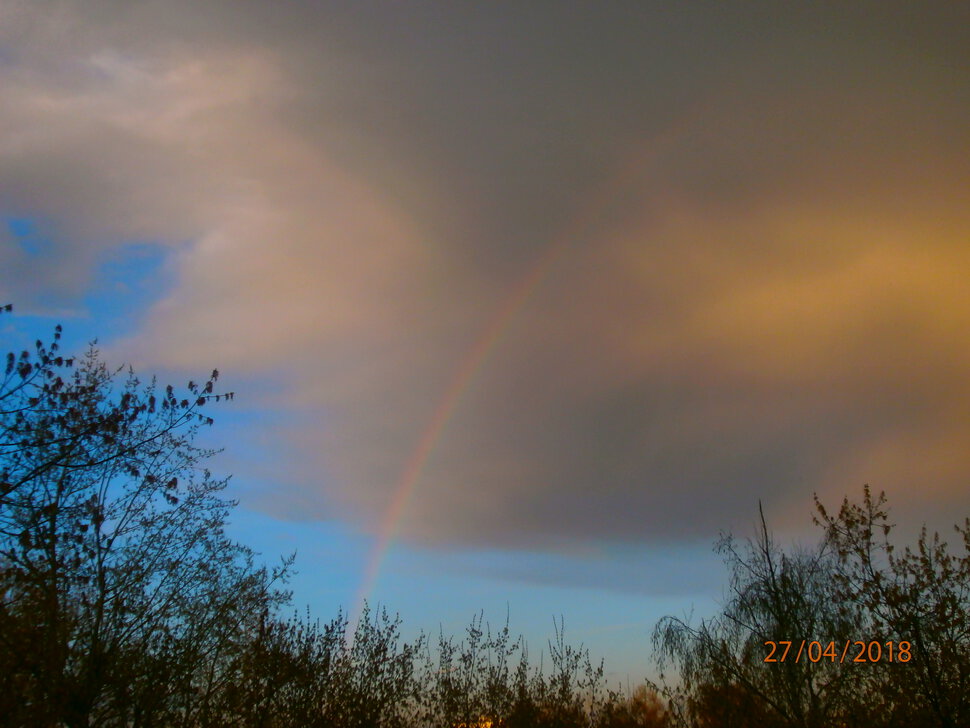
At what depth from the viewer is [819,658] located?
21234mm

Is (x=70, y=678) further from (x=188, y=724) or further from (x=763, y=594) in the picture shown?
(x=763, y=594)

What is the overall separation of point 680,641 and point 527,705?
561 centimetres

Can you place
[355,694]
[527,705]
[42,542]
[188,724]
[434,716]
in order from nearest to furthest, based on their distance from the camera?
1. [42,542]
2. [188,724]
3. [355,694]
4. [434,716]
5. [527,705]

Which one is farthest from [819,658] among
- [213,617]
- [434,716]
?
[213,617]

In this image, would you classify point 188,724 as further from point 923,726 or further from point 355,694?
point 923,726

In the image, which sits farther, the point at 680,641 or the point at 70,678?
the point at 680,641

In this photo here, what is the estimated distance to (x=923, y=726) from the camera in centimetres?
1572

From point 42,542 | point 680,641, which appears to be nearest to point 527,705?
point 680,641

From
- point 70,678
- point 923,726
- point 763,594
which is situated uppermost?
point 763,594

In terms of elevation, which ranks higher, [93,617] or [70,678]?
[93,617]

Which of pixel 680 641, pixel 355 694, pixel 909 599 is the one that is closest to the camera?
pixel 909 599
